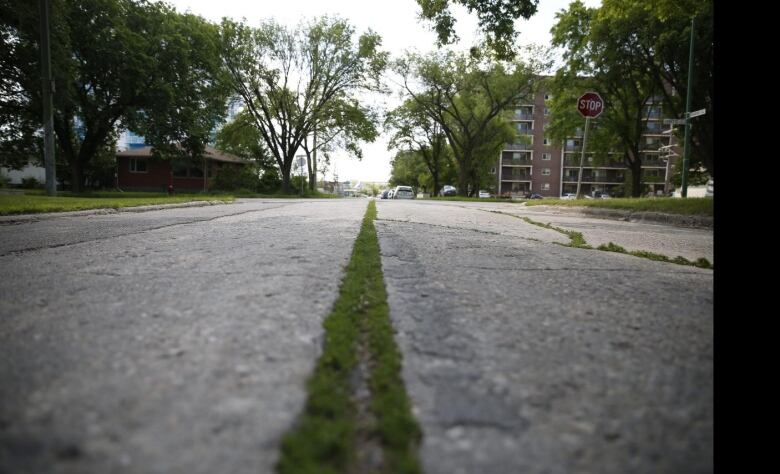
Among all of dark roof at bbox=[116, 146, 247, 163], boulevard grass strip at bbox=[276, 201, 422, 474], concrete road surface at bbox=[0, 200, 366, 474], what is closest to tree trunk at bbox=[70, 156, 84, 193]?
dark roof at bbox=[116, 146, 247, 163]

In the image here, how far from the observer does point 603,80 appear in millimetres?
23812

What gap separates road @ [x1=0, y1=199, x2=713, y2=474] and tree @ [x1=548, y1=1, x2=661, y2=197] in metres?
23.5

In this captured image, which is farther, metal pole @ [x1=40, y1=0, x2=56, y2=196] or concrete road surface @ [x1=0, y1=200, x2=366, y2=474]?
metal pole @ [x1=40, y1=0, x2=56, y2=196]

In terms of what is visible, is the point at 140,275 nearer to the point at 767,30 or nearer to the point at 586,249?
the point at 767,30

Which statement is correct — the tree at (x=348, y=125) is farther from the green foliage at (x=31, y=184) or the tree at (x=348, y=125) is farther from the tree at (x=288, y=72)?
the green foliage at (x=31, y=184)

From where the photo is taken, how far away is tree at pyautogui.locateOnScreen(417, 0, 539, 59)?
8.27 m

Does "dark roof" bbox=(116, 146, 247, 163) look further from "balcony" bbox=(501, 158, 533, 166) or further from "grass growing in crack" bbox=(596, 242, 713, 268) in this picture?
"balcony" bbox=(501, 158, 533, 166)

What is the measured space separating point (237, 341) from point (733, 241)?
4.88ft

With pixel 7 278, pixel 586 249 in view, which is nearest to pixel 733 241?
pixel 586 249

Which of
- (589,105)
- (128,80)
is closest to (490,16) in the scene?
(589,105)

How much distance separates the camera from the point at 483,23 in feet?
28.0

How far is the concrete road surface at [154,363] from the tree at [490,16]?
8.29 meters

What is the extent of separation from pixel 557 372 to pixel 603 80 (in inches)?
1090

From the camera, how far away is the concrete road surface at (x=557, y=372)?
29.0 inches
